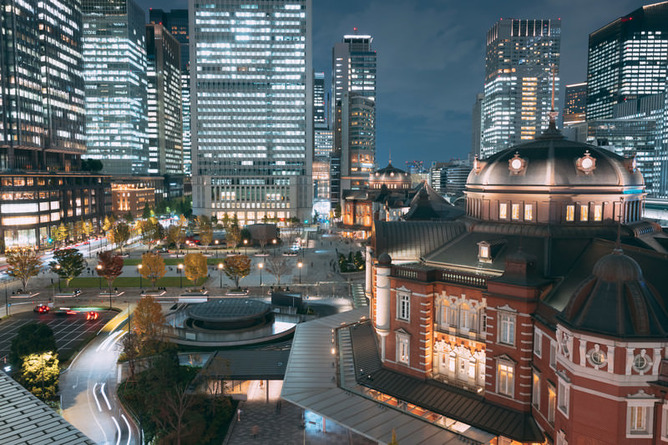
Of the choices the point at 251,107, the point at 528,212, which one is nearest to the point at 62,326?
the point at 528,212

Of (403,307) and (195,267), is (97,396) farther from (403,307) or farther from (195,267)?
(195,267)

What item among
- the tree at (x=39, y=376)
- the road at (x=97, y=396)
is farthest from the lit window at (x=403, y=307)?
the tree at (x=39, y=376)

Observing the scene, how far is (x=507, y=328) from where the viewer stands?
114 ft

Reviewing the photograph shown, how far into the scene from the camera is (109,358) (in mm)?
54000

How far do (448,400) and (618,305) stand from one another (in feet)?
51.0

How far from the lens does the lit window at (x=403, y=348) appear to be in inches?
1610

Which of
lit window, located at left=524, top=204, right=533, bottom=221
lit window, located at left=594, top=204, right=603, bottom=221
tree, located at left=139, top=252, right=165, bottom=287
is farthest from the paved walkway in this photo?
tree, located at left=139, top=252, right=165, bottom=287

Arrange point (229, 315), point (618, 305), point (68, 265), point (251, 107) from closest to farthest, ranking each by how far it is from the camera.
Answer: point (618, 305) → point (229, 315) → point (68, 265) → point (251, 107)

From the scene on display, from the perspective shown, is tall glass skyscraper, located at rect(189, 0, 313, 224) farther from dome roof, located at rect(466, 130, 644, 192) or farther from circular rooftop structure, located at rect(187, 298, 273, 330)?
dome roof, located at rect(466, 130, 644, 192)

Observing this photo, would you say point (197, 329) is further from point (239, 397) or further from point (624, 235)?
point (624, 235)

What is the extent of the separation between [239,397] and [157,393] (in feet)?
29.6

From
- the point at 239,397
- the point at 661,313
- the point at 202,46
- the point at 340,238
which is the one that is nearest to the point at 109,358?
the point at 239,397

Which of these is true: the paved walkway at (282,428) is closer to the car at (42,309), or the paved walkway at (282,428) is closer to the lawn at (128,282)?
the car at (42,309)

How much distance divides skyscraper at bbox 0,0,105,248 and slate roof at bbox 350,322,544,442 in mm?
113695
